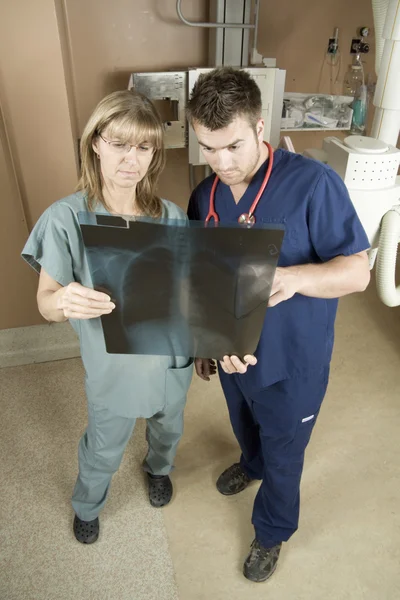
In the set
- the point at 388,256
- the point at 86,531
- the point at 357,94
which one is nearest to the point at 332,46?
the point at 357,94

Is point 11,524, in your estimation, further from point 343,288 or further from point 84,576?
point 343,288

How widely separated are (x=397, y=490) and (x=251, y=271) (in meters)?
1.21

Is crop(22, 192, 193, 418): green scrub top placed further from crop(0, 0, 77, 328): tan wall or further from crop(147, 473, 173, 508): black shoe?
crop(0, 0, 77, 328): tan wall

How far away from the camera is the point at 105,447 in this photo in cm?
137

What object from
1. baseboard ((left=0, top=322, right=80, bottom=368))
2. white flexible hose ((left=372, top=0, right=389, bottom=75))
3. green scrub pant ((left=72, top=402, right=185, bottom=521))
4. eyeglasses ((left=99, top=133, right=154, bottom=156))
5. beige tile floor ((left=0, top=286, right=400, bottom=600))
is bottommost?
beige tile floor ((left=0, top=286, right=400, bottom=600))

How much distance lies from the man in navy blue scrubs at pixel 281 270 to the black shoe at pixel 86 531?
47 centimetres

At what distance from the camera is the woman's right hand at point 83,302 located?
3.14 feet

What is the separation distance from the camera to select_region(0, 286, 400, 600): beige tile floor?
1424 millimetres

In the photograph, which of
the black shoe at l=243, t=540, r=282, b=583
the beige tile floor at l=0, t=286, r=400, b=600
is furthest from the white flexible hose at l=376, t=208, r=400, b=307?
the black shoe at l=243, t=540, r=282, b=583

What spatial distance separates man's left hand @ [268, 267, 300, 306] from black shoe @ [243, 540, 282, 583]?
87cm

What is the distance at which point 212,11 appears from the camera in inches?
72.2

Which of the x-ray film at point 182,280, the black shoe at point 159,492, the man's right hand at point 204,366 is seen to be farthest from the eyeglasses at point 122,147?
the black shoe at point 159,492

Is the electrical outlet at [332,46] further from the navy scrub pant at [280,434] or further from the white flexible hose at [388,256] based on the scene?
the navy scrub pant at [280,434]

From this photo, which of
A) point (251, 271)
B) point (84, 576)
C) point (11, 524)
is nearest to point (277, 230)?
point (251, 271)
